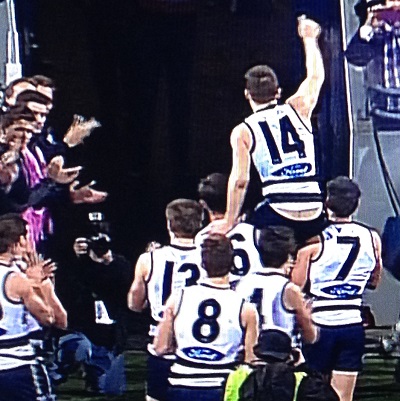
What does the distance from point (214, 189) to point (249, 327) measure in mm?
589

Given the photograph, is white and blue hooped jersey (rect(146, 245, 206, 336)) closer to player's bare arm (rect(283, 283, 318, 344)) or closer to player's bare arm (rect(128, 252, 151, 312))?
player's bare arm (rect(128, 252, 151, 312))

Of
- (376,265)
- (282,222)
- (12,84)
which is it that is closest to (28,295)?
(12,84)

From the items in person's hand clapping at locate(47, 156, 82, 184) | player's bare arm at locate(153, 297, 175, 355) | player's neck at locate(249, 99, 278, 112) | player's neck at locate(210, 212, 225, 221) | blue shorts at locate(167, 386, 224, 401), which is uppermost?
player's neck at locate(249, 99, 278, 112)

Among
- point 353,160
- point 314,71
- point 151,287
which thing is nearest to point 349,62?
point 314,71

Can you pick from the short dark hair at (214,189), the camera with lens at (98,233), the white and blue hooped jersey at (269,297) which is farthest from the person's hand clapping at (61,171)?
the white and blue hooped jersey at (269,297)

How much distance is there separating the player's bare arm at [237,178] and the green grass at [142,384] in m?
0.64

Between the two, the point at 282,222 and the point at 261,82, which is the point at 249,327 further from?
the point at 261,82

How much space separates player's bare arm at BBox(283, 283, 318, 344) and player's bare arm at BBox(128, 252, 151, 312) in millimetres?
586

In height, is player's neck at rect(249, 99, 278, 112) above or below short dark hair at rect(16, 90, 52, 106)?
below

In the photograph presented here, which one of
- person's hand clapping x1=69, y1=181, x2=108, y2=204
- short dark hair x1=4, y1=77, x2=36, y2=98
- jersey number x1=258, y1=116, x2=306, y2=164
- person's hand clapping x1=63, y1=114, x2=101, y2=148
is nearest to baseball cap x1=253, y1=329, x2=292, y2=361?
jersey number x1=258, y1=116, x2=306, y2=164

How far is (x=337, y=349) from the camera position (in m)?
4.25

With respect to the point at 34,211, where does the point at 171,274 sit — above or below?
below

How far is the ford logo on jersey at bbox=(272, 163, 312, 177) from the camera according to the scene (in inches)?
166

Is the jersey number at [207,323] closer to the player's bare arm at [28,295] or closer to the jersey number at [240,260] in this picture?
the jersey number at [240,260]
